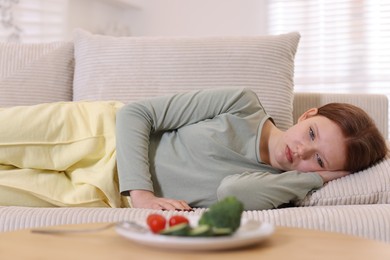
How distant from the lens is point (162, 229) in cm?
86

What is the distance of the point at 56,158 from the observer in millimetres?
1607

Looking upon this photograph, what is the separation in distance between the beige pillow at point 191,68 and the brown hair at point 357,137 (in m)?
0.30

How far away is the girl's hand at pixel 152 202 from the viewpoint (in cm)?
143

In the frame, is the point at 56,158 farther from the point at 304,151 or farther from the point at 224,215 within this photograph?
the point at 224,215

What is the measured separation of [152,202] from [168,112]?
297mm

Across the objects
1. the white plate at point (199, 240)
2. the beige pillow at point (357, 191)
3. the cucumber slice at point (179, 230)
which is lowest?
the beige pillow at point (357, 191)

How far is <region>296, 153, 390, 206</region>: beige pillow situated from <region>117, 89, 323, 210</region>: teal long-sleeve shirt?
0.10ft

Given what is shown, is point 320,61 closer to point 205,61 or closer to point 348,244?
point 205,61

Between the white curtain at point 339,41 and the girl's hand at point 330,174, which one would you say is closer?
the girl's hand at point 330,174

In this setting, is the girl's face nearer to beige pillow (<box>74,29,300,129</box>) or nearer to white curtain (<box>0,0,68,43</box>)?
beige pillow (<box>74,29,300,129</box>)

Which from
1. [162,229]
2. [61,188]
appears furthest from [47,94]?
[162,229]

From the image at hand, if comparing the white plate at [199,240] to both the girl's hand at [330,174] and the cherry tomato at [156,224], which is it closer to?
the cherry tomato at [156,224]

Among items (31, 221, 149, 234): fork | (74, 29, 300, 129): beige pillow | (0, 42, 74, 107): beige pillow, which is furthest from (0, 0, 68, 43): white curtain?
Result: (31, 221, 149, 234): fork

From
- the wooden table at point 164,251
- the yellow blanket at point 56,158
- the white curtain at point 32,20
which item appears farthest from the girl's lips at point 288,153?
the white curtain at point 32,20
